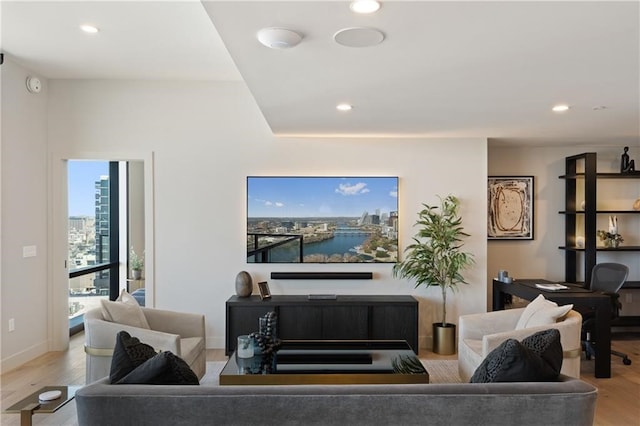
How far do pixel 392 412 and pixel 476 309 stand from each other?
3.71 m

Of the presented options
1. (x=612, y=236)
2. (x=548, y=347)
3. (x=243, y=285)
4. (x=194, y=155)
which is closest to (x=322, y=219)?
(x=243, y=285)

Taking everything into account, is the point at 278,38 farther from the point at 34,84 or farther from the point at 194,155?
the point at 34,84

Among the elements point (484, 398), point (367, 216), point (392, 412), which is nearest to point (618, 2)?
point (484, 398)

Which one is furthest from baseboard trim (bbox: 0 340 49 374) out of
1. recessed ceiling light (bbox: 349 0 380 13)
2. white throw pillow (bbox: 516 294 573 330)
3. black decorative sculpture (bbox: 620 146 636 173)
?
black decorative sculpture (bbox: 620 146 636 173)

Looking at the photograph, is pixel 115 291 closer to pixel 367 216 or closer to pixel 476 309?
pixel 367 216

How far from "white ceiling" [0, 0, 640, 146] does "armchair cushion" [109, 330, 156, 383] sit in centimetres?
162

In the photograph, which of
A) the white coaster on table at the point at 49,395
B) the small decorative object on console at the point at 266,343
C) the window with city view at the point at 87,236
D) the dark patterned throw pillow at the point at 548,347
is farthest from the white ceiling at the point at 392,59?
the white coaster on table at the point at 49,395

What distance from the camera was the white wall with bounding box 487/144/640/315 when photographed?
19.7 feet

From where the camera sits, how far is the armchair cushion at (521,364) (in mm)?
2025

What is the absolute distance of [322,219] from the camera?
5.16m

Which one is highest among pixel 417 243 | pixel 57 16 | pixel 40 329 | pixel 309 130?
pixel 57 16

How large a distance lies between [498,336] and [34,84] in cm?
512

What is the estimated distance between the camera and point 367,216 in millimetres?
5168

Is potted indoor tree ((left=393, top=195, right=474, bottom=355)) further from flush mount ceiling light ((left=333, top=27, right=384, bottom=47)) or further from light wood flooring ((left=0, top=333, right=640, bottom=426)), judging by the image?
flush mount ceiling light ((left=333, top=27, right=384, bottom=47))
